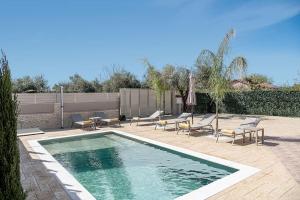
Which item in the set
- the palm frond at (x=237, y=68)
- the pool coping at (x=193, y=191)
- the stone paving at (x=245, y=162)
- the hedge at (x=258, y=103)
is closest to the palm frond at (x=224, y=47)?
the palm frond at (x=237, y=68)

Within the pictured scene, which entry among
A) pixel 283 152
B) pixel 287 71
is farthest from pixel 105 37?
pixel 283 152

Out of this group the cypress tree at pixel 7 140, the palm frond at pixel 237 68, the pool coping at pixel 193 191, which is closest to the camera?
the cypress tree at pixel 7 140

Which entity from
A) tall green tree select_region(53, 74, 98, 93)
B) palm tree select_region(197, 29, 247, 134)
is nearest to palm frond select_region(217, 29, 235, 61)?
palm tree select_region(197, 29, 247, 134)

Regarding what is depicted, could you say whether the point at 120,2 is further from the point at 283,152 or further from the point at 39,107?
the point at 283,152

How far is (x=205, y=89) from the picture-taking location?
2472 centimetres

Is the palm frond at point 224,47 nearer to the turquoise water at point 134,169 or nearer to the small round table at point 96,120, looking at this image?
the turquoise water at point 134,169

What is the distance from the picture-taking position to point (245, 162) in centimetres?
808

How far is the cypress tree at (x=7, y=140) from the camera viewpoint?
3.42 meters

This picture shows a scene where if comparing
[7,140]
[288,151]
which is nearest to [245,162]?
[288,151]

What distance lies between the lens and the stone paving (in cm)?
569

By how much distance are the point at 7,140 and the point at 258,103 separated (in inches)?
844

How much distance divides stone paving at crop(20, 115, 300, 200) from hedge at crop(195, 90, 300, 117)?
735 centimetres

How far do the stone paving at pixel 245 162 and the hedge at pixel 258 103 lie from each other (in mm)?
7352

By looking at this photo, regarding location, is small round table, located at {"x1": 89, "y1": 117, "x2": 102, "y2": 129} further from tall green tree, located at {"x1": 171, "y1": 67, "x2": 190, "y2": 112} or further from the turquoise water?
tall green tree, located at {"x1": 171, "y1": 67, "x2": 190, "y2": 112}
